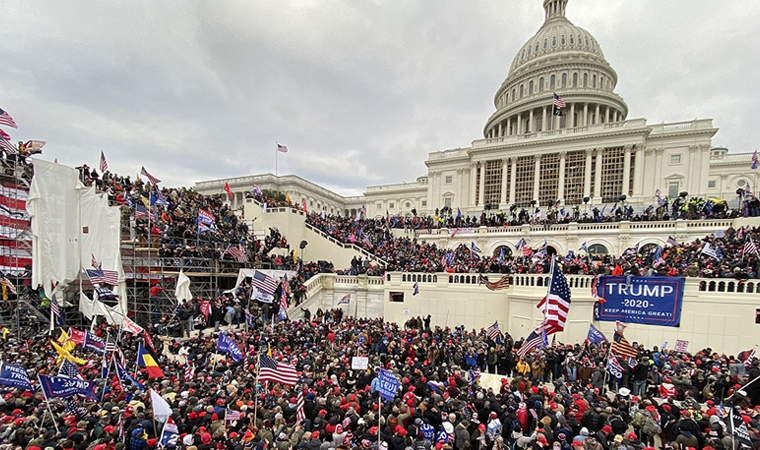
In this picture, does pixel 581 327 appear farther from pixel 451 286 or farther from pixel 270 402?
pixel 270 402

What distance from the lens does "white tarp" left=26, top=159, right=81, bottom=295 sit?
1516cm

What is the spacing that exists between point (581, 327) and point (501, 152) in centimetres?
3398

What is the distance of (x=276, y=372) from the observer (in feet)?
Result: 26.6

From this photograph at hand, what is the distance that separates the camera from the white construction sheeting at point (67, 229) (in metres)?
15.2

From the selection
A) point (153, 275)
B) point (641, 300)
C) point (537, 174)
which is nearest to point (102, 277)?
point (153, 275)

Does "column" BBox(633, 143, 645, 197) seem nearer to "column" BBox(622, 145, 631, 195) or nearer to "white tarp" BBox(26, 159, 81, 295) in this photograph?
"column" BBox(622, 145, 631, 195)

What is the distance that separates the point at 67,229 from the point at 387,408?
18.7 metres

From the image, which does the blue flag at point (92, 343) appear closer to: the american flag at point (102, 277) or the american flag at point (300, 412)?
the american flag at point (102, 277)

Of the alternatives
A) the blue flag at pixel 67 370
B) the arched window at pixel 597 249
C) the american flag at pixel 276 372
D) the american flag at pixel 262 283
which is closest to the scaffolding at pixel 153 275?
the american flag at pixel 262 283

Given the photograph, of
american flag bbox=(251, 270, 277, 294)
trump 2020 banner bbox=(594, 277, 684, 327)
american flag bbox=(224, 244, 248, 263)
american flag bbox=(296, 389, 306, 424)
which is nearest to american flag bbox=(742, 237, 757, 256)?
trump 2020 banner bbox=(594, 277, 684, 327)

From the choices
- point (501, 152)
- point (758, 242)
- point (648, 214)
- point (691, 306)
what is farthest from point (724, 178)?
point (691, 306)

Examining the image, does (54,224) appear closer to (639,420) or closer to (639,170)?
(639,420)

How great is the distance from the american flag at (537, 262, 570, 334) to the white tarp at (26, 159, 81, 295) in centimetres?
2176

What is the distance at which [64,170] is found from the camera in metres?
16.3
